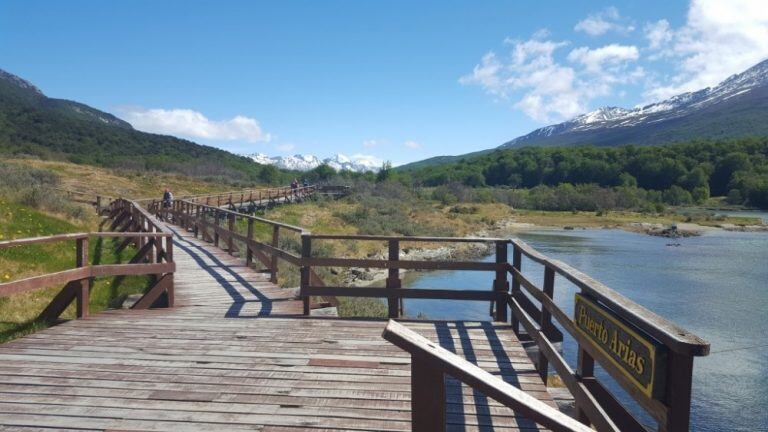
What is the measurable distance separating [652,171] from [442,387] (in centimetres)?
13823

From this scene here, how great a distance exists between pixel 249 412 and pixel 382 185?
220ft

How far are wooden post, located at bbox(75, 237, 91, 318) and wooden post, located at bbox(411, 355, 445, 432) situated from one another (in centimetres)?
645

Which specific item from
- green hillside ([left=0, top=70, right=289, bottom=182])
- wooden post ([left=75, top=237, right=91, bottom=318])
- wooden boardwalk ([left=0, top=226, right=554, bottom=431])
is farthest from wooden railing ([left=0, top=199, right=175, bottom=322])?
green hillside ([left=0, top=70, right=289, bottom=182])

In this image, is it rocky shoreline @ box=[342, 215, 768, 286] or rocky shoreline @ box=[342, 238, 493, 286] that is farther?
rocky shoreline @ box=[342, 215, 768, 286]

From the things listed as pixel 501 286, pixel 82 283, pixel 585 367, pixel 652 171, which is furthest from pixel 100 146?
pixel 652 171

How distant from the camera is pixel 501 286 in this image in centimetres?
710

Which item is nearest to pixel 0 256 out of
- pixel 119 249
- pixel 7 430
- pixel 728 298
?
pixel 119 249

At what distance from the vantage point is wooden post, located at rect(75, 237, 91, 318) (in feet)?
23.4

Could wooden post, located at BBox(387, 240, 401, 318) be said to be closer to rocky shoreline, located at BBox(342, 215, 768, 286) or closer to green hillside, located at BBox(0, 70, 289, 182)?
rocky shoreline, located at BBox(342, 215, 768, 286)

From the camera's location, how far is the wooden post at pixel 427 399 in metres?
2.05

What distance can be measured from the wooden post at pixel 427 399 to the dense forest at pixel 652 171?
330ft

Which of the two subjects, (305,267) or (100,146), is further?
(100,146)

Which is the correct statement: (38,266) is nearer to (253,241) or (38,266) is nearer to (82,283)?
(253,241)

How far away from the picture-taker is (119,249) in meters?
14.4
